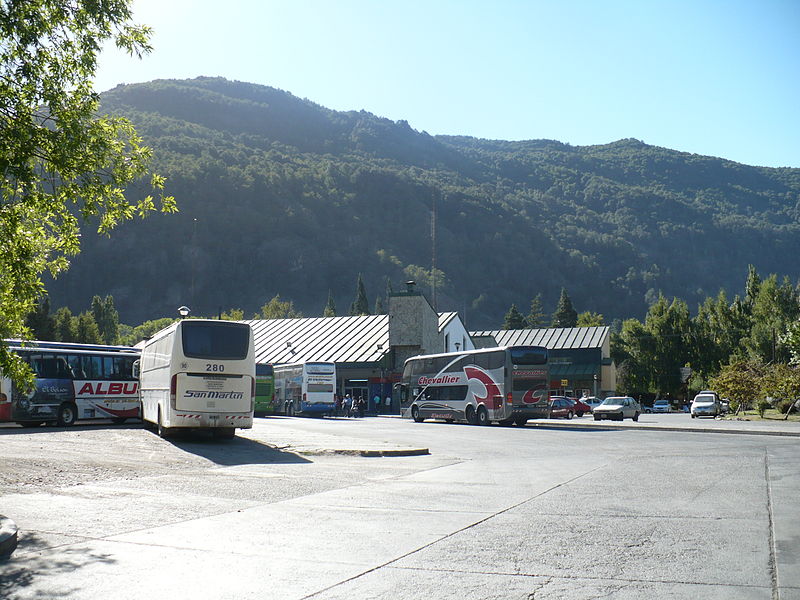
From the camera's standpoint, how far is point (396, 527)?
29.0 feet

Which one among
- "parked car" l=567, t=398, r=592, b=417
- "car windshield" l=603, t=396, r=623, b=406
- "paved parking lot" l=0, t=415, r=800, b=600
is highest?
"paved parking lot" l=0, t=415, r=800, b=600

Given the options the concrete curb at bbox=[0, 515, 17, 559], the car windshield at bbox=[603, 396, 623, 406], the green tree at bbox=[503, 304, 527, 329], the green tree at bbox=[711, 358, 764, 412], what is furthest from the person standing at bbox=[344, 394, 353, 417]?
the green tree at bbox=[503, 304, 527, 329]

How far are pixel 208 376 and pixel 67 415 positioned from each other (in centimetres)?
1095

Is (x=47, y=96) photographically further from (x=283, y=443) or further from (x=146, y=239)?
(x=146, y=239)

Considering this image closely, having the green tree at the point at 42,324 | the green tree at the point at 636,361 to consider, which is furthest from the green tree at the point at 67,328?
the green tree at the point at 636,361

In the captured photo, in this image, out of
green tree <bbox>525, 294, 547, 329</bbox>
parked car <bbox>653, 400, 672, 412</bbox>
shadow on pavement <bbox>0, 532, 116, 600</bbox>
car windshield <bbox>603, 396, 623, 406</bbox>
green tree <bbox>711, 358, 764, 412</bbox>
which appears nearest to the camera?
shadow on pavement <bbox>0, 532, 116, 600</bbox>

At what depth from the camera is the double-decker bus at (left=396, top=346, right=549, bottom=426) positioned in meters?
35.3

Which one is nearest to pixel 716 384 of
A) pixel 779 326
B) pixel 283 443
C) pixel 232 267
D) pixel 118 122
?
pixel 779 326

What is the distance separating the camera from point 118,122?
10.9 meters

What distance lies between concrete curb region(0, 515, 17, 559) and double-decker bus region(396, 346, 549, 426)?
2873cm

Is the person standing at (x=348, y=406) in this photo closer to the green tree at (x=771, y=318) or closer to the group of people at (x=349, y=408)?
the group of people at (x=349, y=408)

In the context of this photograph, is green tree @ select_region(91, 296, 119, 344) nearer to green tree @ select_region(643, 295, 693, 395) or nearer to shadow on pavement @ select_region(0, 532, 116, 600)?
green tree @ select_region(643, 295, 693, 395)

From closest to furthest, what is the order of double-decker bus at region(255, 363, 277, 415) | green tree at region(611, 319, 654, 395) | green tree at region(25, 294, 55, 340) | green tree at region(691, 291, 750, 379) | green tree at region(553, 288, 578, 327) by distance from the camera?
double-decker bus at region(255, 363, 277, 415), green tree at region(25, 294, 55, 340), green tree at region(691, 291, 750, 379), green tree at region(611, 319, 654, 395), green tree at region(553, 288, 578, 327)

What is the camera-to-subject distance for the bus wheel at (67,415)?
28766mm
